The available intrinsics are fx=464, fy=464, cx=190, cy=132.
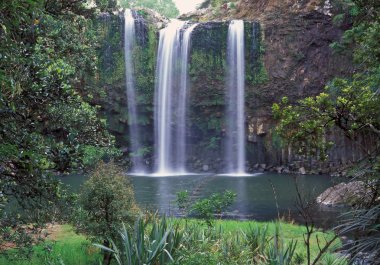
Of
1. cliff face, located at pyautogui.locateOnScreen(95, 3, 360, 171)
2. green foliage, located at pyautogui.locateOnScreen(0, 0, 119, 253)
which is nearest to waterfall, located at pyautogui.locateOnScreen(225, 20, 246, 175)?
cliff face, located at pyautogui.locateOnScreen(95, 3, 360, 171)

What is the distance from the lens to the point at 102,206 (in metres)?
8.48

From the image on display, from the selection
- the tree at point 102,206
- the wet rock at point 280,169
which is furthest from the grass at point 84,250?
the wet rock at point 280,169

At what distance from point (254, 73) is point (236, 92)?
2051 mm

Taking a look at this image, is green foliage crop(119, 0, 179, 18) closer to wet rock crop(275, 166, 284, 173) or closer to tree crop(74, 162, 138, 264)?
wet rock crop(275, 166, 284, 173)

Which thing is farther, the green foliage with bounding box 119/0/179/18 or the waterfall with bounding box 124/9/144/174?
the green foliage with bounding box 119/0/179/18

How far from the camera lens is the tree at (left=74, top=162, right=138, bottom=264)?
8.37 meters

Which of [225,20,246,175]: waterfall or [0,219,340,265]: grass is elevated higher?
[225,20,246,175]: waterfall

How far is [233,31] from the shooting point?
3653 cm

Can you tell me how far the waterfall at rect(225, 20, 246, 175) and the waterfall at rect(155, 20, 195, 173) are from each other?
3.48 m

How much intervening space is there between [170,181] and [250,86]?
38.9ft

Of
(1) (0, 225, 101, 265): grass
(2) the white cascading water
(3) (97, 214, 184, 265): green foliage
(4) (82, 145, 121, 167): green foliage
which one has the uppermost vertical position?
(2) the white cascading water

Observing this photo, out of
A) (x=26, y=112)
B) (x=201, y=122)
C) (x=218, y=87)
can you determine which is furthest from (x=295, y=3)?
(x=26, y=112)

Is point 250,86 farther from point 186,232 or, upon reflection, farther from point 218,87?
point 186,232

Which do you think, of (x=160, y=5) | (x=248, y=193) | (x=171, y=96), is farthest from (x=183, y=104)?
(x=160, y=5)
